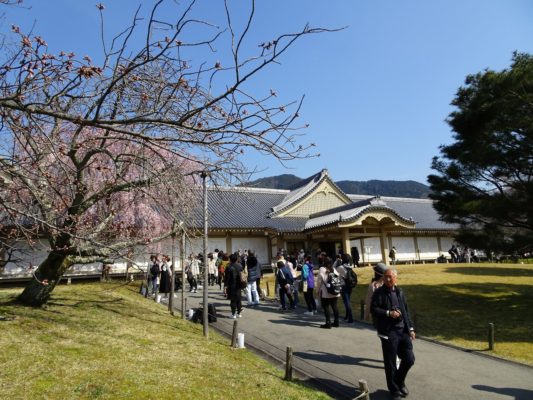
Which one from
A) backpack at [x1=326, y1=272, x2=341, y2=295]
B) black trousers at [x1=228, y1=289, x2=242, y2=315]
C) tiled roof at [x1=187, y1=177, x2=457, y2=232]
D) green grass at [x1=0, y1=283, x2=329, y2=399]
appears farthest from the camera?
tiled roof at [x1=187, y1=177, x2=457, y2=232]

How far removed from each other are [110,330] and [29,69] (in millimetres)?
5869

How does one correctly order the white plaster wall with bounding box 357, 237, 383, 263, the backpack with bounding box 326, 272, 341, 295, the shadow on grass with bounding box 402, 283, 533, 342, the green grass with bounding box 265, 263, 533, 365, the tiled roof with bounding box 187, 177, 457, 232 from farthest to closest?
1. the white plaster wall with bounding box 357, 237, 383, 263
2. the tiled roof with bounding box 187, 177, 457, 232
3. the shadow on grass with bounding box 402, 283, 533, 342
4. the backpack with bounding box 326, 272, 341, 295
5. the green grass with bounding box 265, 263, 533, 365

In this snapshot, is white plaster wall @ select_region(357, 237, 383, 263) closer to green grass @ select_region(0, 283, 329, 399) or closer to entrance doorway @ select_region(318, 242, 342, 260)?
entrance doorway @ select_region(318, 242, 342, 260)

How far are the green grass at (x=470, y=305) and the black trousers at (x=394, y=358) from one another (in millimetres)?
3713

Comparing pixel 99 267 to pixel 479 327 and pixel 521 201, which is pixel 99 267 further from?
pixel 521 201

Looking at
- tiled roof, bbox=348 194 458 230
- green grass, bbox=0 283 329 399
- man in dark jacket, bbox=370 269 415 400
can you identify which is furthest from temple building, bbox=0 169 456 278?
man in dark jacket, bbox=370 269 415 400

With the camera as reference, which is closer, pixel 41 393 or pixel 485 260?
pixel 41 393

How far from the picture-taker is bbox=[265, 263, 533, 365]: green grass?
9.24 m

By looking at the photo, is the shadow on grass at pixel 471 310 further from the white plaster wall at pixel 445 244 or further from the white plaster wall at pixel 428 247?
the white plaster wall at pixel 445 244

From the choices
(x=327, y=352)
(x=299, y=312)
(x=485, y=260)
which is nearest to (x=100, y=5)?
(x=327, y=352)

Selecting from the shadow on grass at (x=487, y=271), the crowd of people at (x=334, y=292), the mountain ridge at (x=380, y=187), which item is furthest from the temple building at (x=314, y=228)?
the mountain ridge at (x=380, y=187)

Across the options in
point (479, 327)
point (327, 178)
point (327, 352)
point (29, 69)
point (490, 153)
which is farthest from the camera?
point (327, 178)

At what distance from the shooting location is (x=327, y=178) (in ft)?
103

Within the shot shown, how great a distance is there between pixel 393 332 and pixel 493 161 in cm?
965
